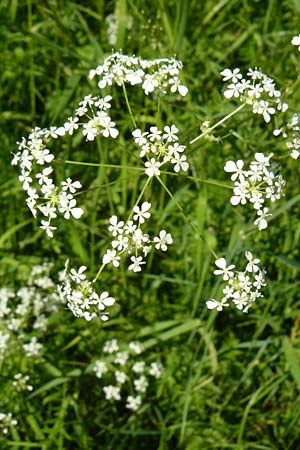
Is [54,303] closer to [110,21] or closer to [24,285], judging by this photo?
[24,285]

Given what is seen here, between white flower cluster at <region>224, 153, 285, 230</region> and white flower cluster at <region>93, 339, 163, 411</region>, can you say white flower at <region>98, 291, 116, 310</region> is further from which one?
white flower cluster at <region>93, 339, 163, 411</region>

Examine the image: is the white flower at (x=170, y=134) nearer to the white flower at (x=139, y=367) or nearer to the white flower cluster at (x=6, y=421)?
the white flower at (x=139, y=367)

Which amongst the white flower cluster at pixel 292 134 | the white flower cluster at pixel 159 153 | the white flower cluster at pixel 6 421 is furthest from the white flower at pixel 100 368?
the white flower cluster at pixel 292 134

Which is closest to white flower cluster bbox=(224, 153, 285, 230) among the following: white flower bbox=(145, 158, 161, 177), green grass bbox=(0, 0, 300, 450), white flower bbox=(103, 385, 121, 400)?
white flower bbox=(145, 158, 161, 177)

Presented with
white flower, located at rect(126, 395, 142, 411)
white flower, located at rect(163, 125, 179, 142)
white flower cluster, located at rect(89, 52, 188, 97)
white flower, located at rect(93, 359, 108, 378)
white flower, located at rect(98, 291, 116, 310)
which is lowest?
white flower, located at rect(126, 395, 142, 411)

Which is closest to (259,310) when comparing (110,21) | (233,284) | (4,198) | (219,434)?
(219,434)

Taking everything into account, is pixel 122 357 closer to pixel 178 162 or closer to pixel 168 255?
pixel 168 255
